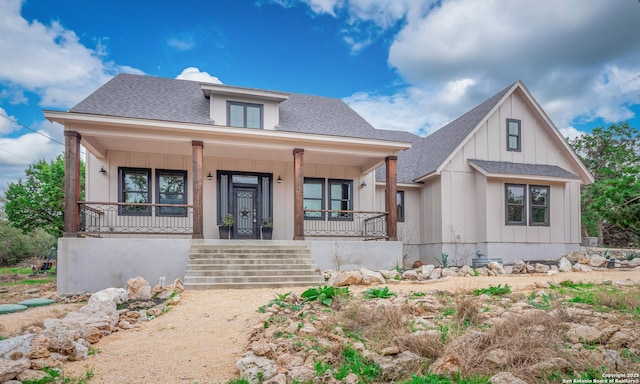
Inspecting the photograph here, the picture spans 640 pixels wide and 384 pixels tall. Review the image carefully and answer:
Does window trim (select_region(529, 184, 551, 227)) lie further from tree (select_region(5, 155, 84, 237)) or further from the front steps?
tree (select_region(5, 155, 84, 237))

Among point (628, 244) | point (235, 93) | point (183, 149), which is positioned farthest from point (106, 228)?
point (628, 244)

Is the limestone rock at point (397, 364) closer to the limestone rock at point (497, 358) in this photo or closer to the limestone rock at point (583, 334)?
the limestone rock at point (497, 358)

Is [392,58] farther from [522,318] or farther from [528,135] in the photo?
[522,318]

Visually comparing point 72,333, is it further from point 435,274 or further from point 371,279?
point 435,274

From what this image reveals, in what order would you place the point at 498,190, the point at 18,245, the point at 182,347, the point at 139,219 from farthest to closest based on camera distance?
1. the point at 18,245
2. the point at 498,190
3. the point at 139,219
4. the point at 182,347

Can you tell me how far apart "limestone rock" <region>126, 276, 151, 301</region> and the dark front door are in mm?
5222

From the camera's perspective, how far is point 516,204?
14.3 m

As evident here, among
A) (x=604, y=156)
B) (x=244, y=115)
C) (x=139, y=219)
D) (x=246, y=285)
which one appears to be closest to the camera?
(x=246, y=285)

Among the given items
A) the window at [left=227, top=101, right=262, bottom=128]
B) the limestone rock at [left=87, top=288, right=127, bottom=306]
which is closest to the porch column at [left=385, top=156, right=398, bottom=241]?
the window at [left=227, top=101, right=262, bottom=128]

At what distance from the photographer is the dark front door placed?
13289 millimetres

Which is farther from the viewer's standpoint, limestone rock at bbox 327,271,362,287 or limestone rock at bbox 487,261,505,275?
limestone rock at bbox 487,261,505,275

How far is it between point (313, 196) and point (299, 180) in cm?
Answer: 302

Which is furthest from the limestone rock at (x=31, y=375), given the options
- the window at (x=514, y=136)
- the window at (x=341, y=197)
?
the window at (x=514, y=136)

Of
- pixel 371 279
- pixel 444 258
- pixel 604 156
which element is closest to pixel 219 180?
pixel 371 279
